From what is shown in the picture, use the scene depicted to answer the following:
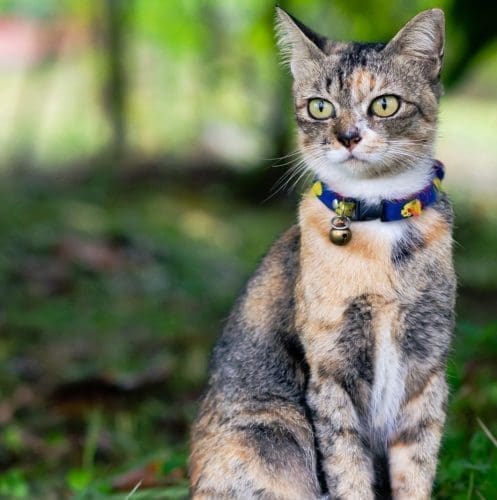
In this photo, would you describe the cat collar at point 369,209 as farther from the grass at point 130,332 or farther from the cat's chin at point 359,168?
the grass at point 130,332

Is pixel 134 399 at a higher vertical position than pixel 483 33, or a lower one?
lower

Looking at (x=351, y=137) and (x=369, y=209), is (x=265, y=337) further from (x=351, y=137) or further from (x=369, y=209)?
(x=351, y=137)

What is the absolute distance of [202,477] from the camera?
3250 millimetres

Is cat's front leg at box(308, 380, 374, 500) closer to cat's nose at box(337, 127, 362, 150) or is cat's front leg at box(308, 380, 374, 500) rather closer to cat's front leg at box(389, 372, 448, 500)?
cat's front leg at box(389, 372, 448, 500)

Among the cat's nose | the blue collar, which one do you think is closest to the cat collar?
the blue collar

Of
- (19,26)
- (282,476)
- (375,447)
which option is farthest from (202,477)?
(19,26)

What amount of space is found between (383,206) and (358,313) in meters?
0.34

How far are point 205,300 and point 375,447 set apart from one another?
3.78m

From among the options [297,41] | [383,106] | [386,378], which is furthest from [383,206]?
[297,41]

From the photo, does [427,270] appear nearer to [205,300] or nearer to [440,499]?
[440,499]

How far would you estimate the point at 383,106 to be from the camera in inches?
122

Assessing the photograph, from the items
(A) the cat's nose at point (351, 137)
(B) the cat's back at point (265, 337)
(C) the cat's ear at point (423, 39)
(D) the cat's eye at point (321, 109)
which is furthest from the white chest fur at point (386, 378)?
(C) the cat's ear at point (423, 39)

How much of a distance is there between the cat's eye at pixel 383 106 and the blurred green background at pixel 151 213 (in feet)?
2.90

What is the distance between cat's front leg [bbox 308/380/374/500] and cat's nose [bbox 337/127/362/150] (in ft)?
2.27
